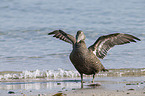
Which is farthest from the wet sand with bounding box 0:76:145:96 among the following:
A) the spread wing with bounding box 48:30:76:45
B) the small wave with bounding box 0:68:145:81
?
the spread wing with bounding box 48:30:76:45

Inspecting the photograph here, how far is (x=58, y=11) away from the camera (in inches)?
876

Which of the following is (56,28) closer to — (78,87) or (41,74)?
(41,74)

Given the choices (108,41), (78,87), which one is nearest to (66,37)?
(108,41)

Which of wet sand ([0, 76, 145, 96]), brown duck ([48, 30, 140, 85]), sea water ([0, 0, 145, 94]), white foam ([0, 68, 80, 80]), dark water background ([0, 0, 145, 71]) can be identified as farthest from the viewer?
dark water background ([0, 0, 145, 71])

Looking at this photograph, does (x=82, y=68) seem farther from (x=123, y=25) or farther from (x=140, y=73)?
(x=123, y=25)

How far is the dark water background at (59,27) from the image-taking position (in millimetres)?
12070

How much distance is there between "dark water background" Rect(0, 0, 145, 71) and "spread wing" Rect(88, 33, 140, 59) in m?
1.96

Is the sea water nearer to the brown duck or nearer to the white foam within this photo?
the white foam

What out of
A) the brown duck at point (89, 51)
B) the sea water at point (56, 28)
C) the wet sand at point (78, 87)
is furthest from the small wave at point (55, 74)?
the brown duck at point (89, 51)

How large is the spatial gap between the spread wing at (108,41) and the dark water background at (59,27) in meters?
1.96

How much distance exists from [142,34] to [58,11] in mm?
7860

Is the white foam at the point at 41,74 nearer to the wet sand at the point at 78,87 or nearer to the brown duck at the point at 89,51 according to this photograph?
the wet sand at the point at 78,87

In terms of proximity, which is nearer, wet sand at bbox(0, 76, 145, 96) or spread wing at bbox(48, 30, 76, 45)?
wet sand at bbox(0, 76, 145, 96)

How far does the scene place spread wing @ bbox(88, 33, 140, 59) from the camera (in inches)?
364
